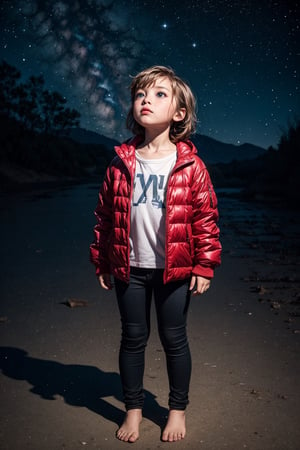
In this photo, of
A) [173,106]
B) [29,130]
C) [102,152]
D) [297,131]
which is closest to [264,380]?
[173,106]

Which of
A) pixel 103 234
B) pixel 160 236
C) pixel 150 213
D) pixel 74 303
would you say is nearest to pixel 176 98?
pixel 150 213

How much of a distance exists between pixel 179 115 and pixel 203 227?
62 cm

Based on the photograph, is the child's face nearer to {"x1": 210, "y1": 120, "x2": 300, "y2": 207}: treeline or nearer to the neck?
the neck

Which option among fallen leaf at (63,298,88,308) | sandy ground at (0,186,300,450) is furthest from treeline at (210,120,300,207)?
fallen leaf at (63,298,88,308)

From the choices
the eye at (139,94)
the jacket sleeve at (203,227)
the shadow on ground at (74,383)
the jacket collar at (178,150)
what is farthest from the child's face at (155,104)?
the shadow on ground at (74,383)

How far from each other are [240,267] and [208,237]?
4.02 m

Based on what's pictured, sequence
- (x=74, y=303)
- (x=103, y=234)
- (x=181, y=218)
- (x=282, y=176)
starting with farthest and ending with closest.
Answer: (x=282, y=176) → (x=74, y=303) → (x=103, y=234) → (x=181, y=218)

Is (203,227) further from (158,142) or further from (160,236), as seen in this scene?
(158,142)

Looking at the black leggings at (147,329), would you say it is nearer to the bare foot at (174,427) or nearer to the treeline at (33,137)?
the bare foot at (174,427)

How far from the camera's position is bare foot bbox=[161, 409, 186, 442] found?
247cm

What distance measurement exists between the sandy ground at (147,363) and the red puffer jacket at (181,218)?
82cm

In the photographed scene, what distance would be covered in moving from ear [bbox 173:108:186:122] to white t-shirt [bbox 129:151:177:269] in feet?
0.75

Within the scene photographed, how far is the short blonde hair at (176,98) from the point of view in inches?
99.9

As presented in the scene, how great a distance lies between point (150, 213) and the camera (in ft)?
8.24
